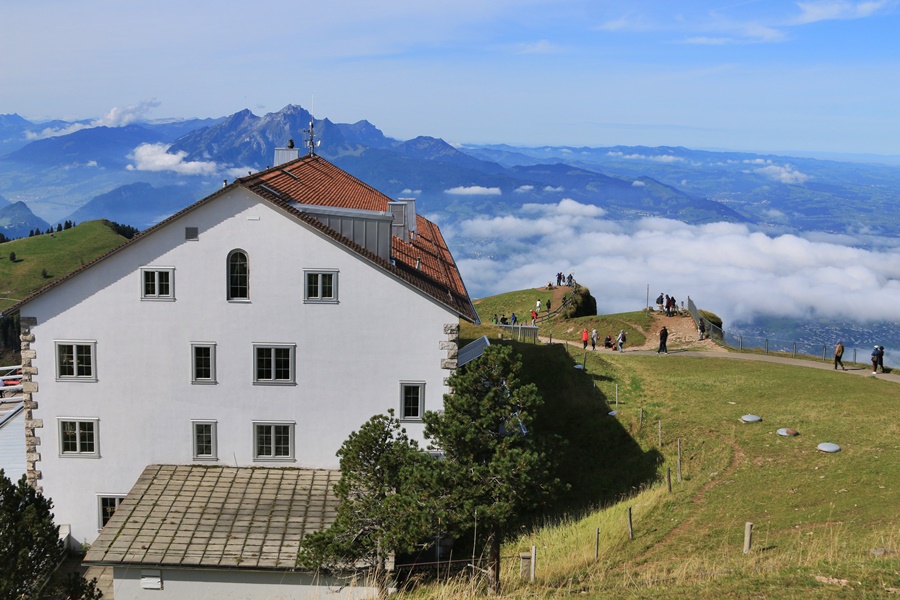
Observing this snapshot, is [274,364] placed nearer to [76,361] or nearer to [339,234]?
[339,234]

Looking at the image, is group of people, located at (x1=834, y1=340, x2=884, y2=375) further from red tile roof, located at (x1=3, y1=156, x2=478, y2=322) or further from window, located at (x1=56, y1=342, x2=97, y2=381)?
window, located at (x1=56, y1=342, x2=97, y2=381)

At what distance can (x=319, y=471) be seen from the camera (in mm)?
31047

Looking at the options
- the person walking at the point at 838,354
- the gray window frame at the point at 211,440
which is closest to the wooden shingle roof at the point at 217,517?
the gray window frame at the point at 211,440

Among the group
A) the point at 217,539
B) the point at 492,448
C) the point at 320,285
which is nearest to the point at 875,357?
the point at 492,448

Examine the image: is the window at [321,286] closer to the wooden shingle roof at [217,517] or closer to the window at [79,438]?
the wooden shingle roof at [217,517]

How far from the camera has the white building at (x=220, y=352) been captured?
30172mm

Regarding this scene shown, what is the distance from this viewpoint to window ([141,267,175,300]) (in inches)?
1193

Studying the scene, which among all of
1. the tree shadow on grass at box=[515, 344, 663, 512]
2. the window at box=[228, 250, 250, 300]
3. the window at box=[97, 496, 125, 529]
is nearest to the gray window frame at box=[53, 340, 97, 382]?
the window at box=[97, 496, 125, 529]

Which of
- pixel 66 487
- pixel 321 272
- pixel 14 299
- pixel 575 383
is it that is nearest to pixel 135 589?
pixel 66 487

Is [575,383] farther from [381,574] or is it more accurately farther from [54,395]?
[54,395]

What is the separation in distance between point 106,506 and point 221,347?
24.6 feet

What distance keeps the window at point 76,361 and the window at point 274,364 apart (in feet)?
19.5

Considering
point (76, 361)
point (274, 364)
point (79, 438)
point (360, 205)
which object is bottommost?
point (79, 438)

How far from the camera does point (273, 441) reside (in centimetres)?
3106
